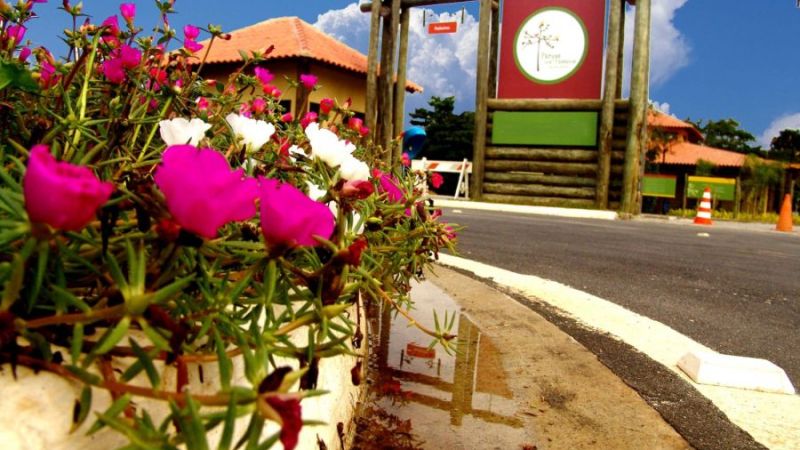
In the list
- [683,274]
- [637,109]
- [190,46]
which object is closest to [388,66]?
[637,109]

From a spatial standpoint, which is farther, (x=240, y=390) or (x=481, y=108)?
(x=481, y=108)

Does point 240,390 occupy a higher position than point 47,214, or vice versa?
point 47,214

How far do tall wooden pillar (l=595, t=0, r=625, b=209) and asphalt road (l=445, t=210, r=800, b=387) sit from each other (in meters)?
6.14

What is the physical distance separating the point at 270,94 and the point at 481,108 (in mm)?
13217

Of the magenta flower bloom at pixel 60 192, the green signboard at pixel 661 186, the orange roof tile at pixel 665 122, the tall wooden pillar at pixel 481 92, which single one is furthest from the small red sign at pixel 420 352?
the orange roof tile at pixel 665 122

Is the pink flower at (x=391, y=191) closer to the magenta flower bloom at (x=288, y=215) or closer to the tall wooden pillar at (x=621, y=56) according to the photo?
the magenta flower bloom at (x=288, y=215)

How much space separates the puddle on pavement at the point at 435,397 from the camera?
126 centimetres

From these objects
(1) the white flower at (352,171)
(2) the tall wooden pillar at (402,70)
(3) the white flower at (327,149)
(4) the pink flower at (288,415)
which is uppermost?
(2) the tall wooden pillar at (402,70)

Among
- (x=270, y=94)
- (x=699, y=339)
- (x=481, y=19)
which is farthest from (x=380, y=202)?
(x=481, y=19)

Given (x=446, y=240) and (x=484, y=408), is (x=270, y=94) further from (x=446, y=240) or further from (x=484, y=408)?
(x=484, y=408)

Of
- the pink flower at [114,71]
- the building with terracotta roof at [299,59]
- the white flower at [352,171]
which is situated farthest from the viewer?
the building with terracotta roof at [299,59]

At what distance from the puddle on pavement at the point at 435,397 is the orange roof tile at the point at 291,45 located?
45.9 ft

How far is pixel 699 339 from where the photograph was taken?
2607mm

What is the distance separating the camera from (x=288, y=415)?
0.46 m
